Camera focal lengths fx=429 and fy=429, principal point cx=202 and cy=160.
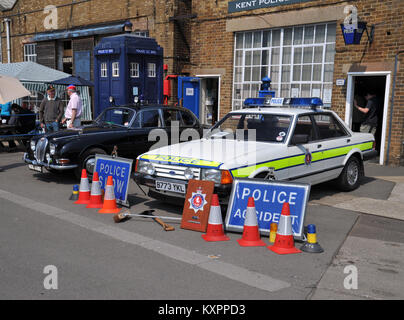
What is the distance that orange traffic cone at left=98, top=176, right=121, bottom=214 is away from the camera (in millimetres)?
6487

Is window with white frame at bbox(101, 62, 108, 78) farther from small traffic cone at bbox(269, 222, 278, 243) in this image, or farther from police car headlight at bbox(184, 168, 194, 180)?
small traffic cone at bbox(269, 222, 278, 243)

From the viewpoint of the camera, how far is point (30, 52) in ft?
71.9

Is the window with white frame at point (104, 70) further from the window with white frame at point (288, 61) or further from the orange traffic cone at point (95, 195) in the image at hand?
the orange traffic cone at point (95, 195)

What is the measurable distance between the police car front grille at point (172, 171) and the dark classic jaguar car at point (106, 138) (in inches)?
98.2

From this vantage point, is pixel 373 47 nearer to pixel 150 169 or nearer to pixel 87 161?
pixel 150 169

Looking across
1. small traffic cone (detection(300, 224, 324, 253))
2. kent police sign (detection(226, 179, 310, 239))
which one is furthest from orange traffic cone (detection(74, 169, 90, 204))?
small traffic cone (detection(300, 224, 324, 253))

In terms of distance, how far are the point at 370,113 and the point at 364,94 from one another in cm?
108

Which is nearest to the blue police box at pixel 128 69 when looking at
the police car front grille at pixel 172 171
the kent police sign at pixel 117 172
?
the kent police sign at pixel 117 172

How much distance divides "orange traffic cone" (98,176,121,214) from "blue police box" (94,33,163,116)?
7887 millimetres

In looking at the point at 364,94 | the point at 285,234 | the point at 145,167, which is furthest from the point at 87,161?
the point at 364,94

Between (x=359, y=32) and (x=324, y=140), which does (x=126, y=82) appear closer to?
(x=359, y=32)

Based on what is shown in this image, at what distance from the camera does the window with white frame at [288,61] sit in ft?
39.5

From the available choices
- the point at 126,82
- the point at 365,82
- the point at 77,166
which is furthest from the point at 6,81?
the point at 365,82
